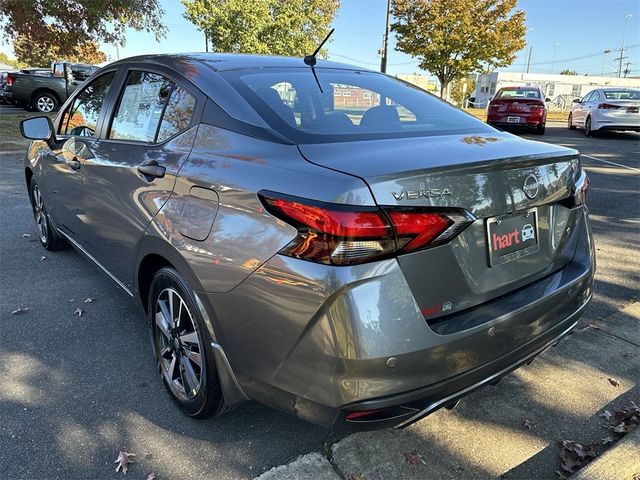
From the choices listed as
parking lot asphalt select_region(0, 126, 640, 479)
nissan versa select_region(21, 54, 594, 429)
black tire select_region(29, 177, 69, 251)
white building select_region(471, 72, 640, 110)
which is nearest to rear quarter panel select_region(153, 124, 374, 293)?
nissan versa select_region(21, 54, 594, 429)

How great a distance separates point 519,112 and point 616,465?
14.6m

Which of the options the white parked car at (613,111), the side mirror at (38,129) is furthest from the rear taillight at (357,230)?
the white parked car at (613,111)

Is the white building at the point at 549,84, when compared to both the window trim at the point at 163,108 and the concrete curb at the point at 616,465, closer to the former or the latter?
the window trim at the point at 163,108

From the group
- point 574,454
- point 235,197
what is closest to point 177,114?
point 235,197

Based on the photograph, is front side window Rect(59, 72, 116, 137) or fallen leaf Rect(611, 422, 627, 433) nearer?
fallen leaf Rect(611, 422, 627, 433)

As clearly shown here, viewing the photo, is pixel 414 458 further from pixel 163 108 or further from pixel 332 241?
pixel 163 108

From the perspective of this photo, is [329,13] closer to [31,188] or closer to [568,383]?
[31,188]

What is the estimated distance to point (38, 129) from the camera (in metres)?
3.82

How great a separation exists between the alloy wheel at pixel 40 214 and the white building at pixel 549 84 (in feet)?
137

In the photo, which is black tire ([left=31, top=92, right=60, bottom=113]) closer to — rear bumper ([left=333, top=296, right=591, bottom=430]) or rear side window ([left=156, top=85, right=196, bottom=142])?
rear side window ([left=156, top=85, right=196, bottom=142])

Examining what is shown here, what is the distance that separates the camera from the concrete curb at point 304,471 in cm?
210

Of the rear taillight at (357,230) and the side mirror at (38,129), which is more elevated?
the side mirror at (38,129)

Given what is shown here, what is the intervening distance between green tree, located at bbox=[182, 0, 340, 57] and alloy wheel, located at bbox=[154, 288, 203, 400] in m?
27.2

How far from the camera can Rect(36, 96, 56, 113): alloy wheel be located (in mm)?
18002
